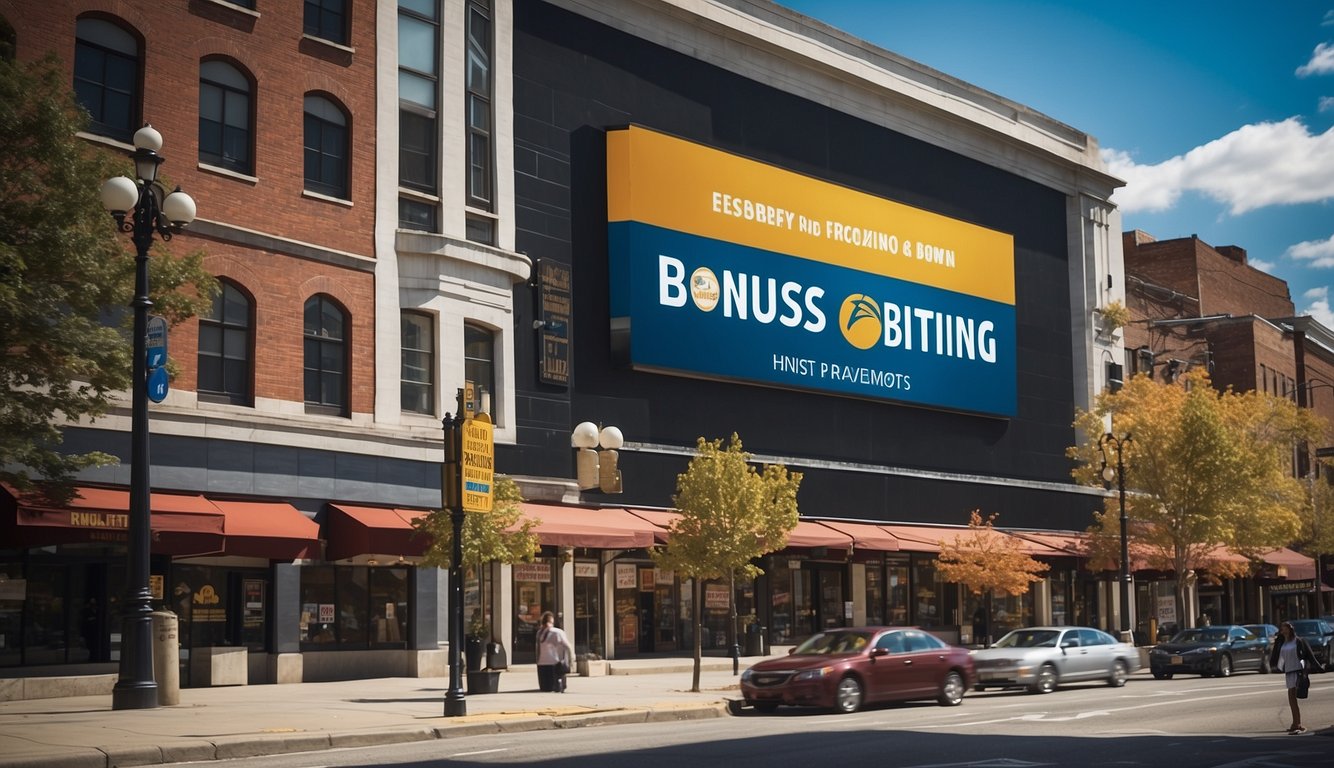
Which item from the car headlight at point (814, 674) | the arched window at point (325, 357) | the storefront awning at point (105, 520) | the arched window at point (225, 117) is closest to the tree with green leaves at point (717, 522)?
the car headlight at point (814, 674)

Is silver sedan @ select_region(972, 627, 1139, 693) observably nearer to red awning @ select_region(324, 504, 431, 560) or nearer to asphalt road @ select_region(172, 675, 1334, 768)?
asphalt road @ select_region(172, 675, 1334, 768)

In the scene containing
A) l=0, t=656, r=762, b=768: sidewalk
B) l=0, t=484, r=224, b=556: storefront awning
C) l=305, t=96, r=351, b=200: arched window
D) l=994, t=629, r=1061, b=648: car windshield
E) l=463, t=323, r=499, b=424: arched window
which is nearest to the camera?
l=0, t=656, r=762, b=768: sidewalk

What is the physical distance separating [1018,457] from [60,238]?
39460 mm

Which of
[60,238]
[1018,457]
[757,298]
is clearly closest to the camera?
[60,238]

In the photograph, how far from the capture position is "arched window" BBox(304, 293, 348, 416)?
3231 centimetres

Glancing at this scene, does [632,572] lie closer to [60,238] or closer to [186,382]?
[186,382]

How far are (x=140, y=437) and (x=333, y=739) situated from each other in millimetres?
5936

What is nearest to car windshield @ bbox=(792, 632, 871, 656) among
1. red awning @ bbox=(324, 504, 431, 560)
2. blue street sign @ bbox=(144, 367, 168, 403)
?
red awning @ bbox=(324, 504, 431, 560)

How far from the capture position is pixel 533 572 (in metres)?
37.6

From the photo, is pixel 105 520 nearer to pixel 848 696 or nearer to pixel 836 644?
pixel 836 644

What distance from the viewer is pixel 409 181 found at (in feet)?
116

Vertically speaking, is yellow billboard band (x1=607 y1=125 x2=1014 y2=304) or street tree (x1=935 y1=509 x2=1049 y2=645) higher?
yellow billboard band (x1=607 y1=125 x2=1014 y2=304)

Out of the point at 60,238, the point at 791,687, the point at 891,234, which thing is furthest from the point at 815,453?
the point at 60,238

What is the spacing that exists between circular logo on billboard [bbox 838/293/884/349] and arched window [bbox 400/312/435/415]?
650 inches
